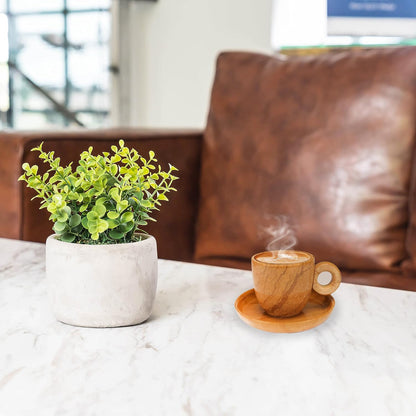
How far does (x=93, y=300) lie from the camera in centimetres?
59

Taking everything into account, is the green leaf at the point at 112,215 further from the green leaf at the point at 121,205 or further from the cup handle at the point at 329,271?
the cup handle at the point at 329,271

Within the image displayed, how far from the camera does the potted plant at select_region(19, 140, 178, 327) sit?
0.58 metres

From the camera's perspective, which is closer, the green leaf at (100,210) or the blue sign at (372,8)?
the green leaf at (100,210)

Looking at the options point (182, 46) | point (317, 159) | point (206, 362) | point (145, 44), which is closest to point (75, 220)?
point (206, 362)

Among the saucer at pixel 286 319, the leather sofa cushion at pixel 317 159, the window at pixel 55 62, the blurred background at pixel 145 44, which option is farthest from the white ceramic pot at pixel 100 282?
the window at pixel 55 62

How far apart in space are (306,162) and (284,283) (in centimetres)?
84

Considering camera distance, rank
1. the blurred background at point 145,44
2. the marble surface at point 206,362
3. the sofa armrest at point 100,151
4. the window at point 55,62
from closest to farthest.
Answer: the marble surface at point 206,362
the sofa armrest at point 100,151
the blurred background at point 145,44
the window at point 55,62

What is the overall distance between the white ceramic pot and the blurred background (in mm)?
2800

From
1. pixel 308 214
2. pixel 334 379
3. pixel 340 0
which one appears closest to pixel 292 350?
pixel 334 379

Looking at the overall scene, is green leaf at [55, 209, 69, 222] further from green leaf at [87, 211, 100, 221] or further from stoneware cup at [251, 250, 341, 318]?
stoneware cup at [251, 250, 341, 318]

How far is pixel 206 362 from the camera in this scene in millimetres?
514

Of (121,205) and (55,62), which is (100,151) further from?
(55,62)

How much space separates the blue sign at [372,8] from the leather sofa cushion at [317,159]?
6.65 ft

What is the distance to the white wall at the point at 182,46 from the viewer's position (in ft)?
11.4
